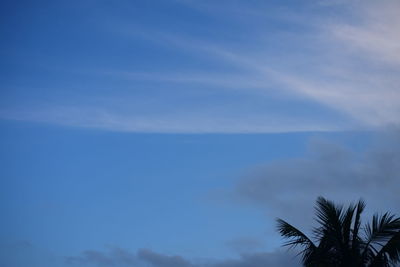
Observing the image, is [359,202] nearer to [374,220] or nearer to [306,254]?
[374,220]

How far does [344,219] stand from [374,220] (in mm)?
1081

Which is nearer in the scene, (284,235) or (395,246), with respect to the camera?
(395,246)

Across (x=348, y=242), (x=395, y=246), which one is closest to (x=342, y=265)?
(x=348, y=242)

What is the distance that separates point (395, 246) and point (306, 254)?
128 inches

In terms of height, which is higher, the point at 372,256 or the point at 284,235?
the point at 284,235

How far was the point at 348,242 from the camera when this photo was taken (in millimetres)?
16672

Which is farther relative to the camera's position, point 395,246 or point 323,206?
point 323,206

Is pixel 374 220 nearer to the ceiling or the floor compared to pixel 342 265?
nearer to the ceiling

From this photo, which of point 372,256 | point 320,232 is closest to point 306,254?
point 320,232

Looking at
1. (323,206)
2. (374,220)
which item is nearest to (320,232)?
(323,206)

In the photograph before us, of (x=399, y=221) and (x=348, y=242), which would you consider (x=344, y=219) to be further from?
(x=399, y=221)

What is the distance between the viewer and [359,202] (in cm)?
1678

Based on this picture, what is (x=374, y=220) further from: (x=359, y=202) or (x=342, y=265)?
(x=342, y=265)

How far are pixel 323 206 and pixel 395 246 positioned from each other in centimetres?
289
